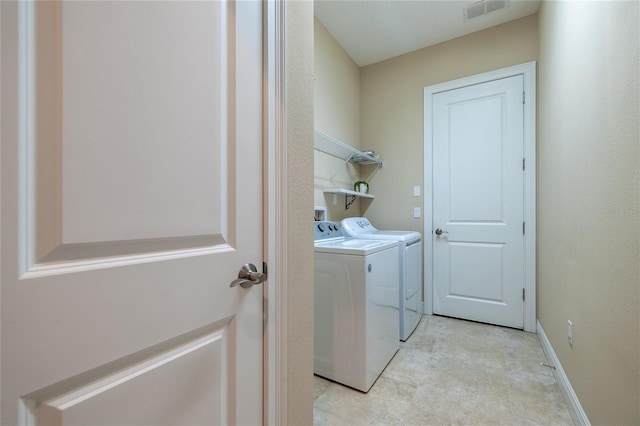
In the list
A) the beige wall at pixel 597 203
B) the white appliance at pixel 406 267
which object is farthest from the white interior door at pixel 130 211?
the white appliance at pixel 406 267

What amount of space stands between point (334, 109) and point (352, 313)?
1984 millimetres

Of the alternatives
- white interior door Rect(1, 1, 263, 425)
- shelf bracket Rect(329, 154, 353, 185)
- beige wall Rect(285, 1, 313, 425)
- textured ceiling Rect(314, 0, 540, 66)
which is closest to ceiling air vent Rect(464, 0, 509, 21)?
textured ceiling Rect(314, 0, 540, 66)

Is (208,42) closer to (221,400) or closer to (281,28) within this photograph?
(281,28)

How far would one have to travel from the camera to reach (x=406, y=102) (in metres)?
3.14

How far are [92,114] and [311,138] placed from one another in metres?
0.69

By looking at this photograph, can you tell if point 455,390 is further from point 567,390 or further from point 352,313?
point 352,313

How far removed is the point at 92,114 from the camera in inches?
21.0

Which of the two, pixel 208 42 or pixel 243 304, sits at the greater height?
pixel 208 42

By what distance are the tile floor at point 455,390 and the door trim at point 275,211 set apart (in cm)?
82

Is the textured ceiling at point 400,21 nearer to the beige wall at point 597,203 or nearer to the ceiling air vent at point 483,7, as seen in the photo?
the ceiling air vent at point 483,7

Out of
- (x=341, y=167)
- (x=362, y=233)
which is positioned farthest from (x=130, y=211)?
(x=341, y=167)

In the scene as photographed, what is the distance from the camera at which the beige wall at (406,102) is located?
275cm

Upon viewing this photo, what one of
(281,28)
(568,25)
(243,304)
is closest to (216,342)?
(243,304)

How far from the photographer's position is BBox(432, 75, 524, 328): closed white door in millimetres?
2623
